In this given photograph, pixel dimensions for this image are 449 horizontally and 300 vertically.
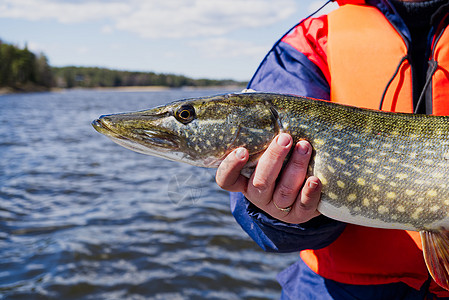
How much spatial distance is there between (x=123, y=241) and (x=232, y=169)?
4.49 metres

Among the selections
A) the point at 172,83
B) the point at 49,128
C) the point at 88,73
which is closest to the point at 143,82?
the point at 172,83

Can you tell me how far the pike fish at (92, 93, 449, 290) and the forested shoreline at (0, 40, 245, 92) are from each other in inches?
3345

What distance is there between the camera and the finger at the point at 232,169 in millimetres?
2074

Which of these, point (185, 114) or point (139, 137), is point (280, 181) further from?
point (139, 137)

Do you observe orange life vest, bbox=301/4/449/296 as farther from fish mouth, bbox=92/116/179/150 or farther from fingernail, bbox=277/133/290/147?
fish mouth, bbox=92/116/179/150

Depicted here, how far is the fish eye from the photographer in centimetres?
221

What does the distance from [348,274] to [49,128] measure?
2013cm

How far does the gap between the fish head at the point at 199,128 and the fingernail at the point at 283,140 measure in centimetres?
10

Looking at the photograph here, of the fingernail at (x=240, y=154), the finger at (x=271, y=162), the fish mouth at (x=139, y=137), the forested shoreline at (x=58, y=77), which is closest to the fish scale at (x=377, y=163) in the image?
the finger at (x=271, y=162)

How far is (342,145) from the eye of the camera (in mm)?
2090

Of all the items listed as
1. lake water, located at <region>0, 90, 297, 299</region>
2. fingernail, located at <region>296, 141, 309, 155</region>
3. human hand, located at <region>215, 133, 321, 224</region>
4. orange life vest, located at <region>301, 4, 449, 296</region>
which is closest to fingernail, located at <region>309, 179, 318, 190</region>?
human hand, located at <region>215, 133, 321, 224</region>

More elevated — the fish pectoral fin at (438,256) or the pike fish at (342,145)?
the pike fish at (342,145)

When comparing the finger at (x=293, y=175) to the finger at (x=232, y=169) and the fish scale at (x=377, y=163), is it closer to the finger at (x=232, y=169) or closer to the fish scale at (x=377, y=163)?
the fish scale at (x=377, y=163)

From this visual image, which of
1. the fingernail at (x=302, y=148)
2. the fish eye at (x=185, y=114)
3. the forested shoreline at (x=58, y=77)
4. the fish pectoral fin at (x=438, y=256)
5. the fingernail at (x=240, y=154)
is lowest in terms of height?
the fish pectoral fin at (x=438, y=256)
